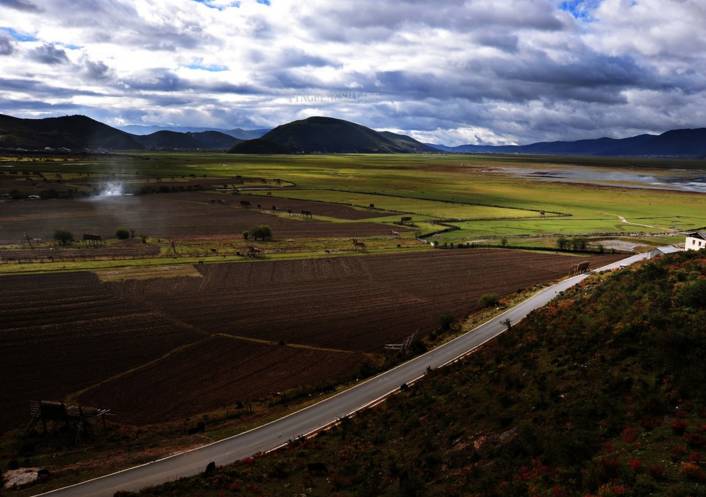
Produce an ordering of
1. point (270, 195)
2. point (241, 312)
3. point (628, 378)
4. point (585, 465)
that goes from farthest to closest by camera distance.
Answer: point (270, 195) < point (241, 312) < point (628, 378) < point (585, 465)

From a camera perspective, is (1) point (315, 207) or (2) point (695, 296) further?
(1) point (315, 207)

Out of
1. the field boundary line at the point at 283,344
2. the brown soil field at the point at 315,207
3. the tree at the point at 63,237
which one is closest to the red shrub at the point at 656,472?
the field boundary line at the point at 283,344

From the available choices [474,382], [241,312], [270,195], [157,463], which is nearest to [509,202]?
[270,195]

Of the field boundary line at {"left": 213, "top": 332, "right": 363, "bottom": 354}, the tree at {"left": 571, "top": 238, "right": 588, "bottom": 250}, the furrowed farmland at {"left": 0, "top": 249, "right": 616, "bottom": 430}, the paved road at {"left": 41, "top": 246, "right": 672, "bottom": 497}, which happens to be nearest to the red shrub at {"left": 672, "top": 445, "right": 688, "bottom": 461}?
the paved road at {"left": 41, "top": 246, "right": 672, "bottom": 497}

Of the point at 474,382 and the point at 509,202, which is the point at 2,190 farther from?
the point at 474,382

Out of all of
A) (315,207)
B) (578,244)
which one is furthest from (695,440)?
(315,207)

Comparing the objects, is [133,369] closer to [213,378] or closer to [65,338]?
[213,378]
